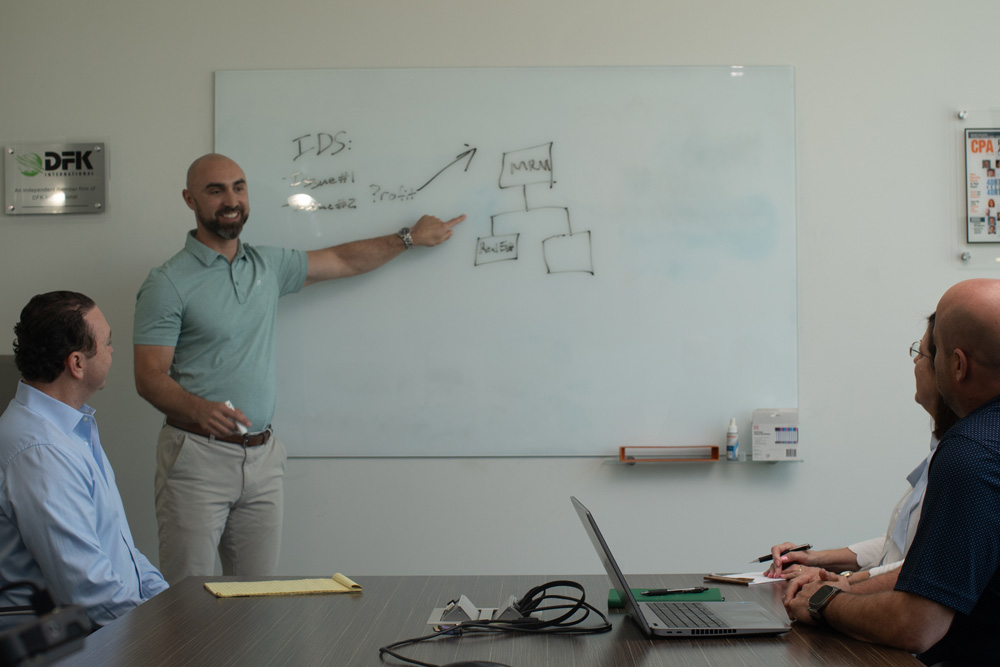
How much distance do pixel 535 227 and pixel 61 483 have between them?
6.37 ft

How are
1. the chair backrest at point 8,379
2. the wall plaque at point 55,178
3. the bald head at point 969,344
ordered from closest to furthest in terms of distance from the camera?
the bald head at point 969,344 → the chair backrest at point 8,379 → the wall plaque at point 55,178

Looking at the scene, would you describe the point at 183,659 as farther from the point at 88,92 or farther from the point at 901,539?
the point at 88,92

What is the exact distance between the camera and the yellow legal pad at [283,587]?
1.72m

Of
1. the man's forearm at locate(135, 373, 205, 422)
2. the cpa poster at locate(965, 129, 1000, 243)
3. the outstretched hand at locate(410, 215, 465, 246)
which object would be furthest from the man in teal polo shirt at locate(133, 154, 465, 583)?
A: the cpa poster at locate(965, 129, 1000, 243)

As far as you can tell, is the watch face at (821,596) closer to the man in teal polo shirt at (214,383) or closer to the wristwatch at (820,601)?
the wristwatch at (820,601)

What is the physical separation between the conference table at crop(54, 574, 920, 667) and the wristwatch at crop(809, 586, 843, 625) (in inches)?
1.1

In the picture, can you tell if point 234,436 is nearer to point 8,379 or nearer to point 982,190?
point 8,379

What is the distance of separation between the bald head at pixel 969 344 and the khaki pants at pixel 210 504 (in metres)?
2.20

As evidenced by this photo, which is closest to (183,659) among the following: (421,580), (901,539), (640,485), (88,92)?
(421,580)

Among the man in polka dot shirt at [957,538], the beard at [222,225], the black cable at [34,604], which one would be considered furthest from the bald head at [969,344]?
the beard at [222,225]

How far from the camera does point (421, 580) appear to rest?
1865mm

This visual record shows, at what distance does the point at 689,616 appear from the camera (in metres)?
1.54

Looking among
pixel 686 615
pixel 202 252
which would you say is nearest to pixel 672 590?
pixel 686 615

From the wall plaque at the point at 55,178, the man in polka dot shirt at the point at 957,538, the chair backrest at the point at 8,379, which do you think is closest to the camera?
the man in polka dot shirt at the point at 957,538
